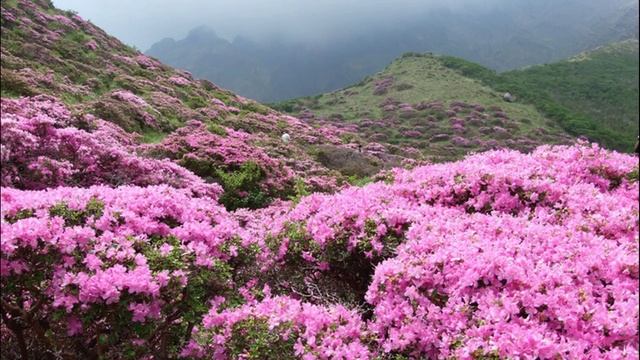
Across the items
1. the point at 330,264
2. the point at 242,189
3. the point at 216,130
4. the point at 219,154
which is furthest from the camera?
the point at 216,130

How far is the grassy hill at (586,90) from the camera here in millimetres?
80688

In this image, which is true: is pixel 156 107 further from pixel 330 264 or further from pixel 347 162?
pixel 330 264

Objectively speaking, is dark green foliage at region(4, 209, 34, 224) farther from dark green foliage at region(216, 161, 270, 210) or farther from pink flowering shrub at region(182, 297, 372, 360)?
dark green foliage at region(216, 161, 270, 210)

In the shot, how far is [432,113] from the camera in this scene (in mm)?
78562

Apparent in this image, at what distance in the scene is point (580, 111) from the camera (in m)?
100

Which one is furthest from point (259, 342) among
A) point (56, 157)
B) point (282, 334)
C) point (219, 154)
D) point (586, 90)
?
point (586, 90)

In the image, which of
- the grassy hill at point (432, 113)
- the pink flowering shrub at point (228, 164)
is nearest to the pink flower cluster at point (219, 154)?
the pink flowering shrub at point (228, 164)

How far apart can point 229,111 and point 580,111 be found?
295ft

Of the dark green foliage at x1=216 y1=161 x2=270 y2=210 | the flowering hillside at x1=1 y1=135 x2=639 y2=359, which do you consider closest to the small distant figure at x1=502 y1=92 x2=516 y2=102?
the dark green foliage at x1=216 y1=161 x2=270 y2=210

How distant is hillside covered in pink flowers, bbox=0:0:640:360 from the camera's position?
460 cm

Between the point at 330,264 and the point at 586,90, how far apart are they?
402 ft

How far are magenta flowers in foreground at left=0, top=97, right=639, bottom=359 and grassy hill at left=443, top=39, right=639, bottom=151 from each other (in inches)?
3095

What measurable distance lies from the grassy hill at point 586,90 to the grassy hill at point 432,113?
4.02 meters

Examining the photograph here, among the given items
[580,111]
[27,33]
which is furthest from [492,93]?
[27,33]
